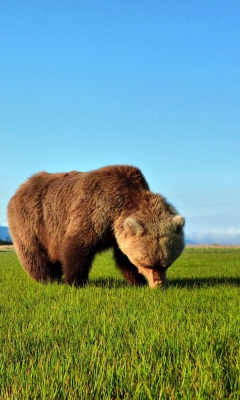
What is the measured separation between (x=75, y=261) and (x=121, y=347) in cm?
441

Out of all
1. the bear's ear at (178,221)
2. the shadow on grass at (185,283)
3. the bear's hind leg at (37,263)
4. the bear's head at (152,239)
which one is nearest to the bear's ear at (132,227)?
the bear's head at (152,239)

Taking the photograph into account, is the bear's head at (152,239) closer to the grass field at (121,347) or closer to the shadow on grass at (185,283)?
the shadow on grass at (185,283)

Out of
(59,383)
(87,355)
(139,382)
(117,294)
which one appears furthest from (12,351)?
(117,294)

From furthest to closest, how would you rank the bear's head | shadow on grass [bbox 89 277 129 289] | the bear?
shadow on grass [bbox 89 277 129 289] → the bear → the bear's head

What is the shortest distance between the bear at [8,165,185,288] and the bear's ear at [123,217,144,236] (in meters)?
0.01

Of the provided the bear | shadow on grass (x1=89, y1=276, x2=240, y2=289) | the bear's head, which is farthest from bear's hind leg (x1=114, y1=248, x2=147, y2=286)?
the bear's head

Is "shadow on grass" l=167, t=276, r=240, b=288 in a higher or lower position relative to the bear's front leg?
lower

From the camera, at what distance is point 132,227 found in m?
7.38

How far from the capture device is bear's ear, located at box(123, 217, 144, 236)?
7320mm

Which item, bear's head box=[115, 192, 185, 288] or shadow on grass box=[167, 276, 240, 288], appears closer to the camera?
bear's head box=[115, 192, 185, 288]

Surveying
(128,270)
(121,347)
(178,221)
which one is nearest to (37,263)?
(128,270)

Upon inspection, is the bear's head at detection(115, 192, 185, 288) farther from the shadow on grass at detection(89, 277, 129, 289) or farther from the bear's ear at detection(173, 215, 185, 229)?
the shadow on grass at detection(89, 277, 129, 289)

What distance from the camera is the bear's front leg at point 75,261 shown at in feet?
26.0

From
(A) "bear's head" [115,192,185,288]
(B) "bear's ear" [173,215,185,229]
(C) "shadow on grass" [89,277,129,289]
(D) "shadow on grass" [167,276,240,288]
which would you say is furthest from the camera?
(C) "shadow on grass" [89,277,129,289]
